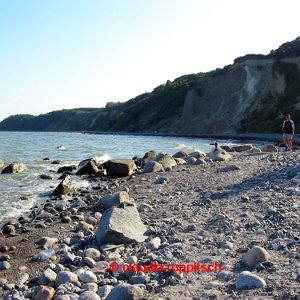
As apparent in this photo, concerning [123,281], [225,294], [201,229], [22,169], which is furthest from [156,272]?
[22,169]

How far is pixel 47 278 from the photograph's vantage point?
5910 mm

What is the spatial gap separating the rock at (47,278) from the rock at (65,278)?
0.44 ft

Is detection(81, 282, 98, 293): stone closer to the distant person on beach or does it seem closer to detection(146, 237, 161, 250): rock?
detection(146, 237, 161, 250): rock

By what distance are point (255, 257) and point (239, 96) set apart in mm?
69593

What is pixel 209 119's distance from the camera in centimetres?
7738

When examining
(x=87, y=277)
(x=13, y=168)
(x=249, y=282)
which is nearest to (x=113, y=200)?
(x=87, y=277)

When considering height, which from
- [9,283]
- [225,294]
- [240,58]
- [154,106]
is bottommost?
[9,283]

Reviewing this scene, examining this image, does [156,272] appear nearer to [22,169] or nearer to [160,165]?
[160,165]

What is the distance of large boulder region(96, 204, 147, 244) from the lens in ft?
24.0

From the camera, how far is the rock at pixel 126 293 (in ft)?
15.7

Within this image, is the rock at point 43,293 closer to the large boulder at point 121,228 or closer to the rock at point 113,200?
the large boulder at point 121,228

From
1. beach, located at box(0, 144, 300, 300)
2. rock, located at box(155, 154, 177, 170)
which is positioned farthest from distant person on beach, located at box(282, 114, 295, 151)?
beach, located at box(0, 144, 300, 300)

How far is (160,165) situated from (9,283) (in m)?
12.9

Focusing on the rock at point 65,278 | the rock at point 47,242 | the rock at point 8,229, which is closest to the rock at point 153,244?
the rock at point 65,278
